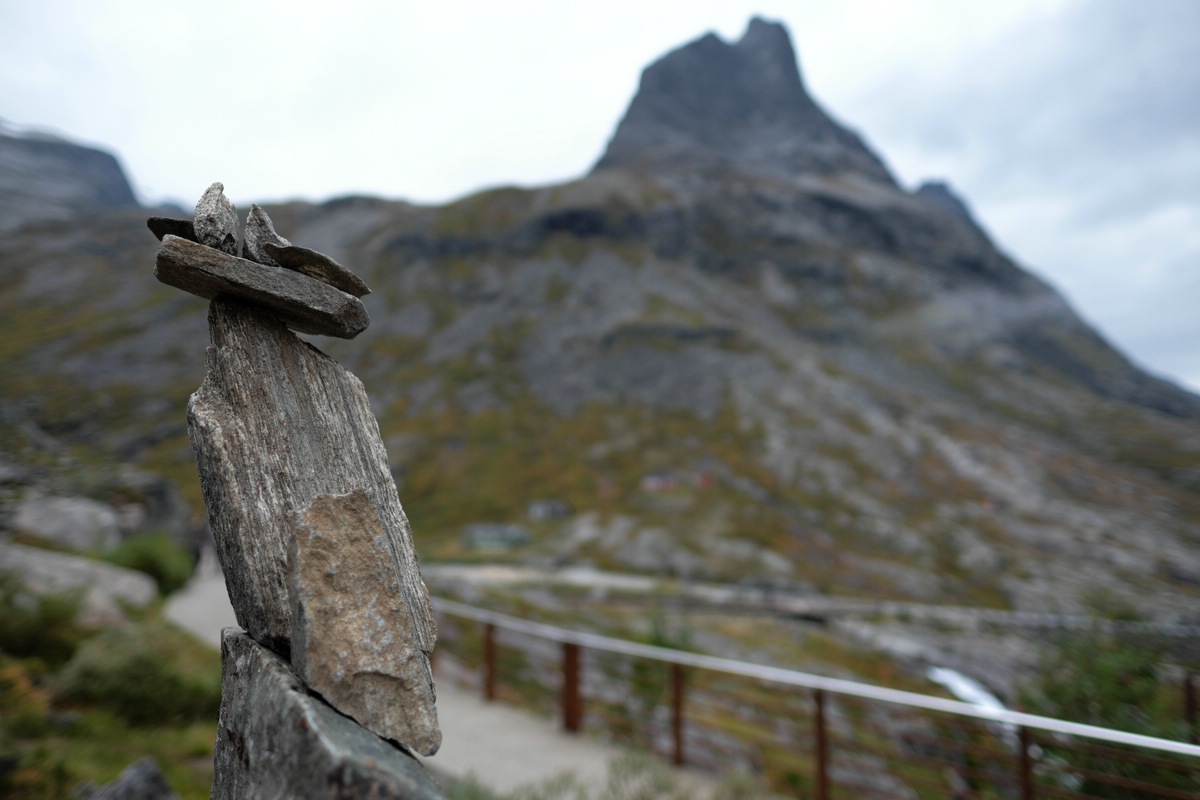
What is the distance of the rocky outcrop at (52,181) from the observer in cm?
10861

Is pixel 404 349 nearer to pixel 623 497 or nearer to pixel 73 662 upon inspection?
pixel 623 497

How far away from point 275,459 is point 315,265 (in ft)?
2.91

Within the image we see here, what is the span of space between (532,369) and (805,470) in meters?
32.7

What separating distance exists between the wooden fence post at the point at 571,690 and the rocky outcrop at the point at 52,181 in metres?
126

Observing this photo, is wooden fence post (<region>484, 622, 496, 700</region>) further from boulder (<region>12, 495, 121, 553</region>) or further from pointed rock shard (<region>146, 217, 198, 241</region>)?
boulder (<region>12, 495, 121, 553</region>)

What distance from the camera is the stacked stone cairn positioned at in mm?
2035

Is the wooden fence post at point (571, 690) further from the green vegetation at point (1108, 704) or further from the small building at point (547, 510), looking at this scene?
the small building at point (547, 510)

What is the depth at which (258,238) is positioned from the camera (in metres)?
2.72

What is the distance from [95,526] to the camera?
11.5 m

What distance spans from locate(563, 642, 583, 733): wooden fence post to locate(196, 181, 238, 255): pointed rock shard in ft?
19.1

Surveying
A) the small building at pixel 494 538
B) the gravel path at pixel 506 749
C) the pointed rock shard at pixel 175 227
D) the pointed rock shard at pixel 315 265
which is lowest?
the small building at pixel 494 538

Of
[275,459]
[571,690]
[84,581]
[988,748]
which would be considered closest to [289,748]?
[275,459]

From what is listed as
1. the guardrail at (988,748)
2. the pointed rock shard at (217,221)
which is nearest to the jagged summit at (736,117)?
the guardrail at (988,748)

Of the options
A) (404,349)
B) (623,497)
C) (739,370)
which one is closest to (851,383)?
(739,370)
